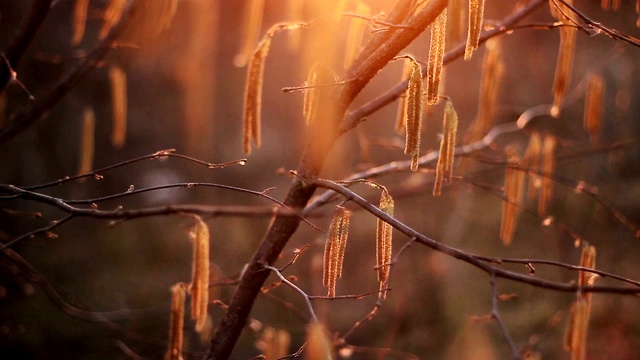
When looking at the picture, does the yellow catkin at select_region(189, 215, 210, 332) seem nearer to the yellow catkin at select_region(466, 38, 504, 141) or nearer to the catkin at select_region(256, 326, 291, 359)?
the catkin at select_region(256, 326, 291, 359)

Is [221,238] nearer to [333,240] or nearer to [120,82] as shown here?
[120,82]

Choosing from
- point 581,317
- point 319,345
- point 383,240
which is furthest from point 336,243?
point 581,317

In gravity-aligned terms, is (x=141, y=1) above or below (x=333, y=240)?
above

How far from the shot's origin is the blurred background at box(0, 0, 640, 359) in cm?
432

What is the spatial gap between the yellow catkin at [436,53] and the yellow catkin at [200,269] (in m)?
0.44

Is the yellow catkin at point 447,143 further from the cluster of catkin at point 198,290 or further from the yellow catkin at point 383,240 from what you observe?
the cluster of catkin at point 198,290

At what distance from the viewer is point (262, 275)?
1335mm

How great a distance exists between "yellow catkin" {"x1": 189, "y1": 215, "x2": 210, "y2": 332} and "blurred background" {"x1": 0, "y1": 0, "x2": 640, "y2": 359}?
8.85ft

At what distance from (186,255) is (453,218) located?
→ 2140mm

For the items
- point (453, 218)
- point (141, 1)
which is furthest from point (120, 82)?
point (453, 218)

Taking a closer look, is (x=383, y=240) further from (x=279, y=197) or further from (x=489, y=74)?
(x=279, y=197)

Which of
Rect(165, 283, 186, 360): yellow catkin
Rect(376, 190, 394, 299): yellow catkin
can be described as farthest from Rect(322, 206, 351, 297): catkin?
Rect(165, 283, 186, 360): yellow catkin

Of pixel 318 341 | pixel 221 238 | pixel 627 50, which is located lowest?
pixel 221 238

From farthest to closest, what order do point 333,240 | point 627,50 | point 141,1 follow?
point 627,50
point 141,1
point 333,240
